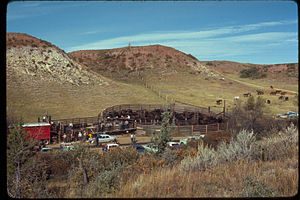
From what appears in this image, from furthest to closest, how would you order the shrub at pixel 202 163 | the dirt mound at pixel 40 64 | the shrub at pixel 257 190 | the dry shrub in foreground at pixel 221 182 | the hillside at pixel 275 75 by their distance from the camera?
the hillside at pixel 275 75 < the dirt mound at pixel 40 64 < the shrub at pixel 202 163 < the dry shrub in foreground at pixel 221 182 < the shrub at pixel 257 190

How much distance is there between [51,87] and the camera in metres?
47.2

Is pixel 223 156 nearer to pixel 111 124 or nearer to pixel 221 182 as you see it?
pixel 221 182

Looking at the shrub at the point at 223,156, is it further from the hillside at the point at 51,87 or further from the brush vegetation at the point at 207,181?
the hillside at the point at 51,87

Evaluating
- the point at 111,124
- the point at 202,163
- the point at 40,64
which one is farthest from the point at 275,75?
the point at 202,163

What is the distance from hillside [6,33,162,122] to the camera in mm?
37844

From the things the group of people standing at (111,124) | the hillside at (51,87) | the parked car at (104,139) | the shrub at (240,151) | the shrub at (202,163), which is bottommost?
the parked car at (104,139)

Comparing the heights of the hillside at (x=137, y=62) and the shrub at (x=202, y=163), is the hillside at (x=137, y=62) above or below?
above

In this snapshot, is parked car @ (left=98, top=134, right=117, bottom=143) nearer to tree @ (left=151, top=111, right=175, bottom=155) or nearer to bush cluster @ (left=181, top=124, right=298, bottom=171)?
tree @ (left=151, top=111, right=175, bottom=155)

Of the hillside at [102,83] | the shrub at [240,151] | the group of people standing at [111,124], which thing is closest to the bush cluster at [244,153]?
the shrub at [240,151]

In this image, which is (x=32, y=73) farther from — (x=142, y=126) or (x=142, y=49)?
(x=142, y=49)

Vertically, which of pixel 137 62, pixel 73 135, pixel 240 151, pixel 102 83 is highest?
pixel 137 62

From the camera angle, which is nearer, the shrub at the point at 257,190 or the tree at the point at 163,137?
the shrub at the point at 257,190

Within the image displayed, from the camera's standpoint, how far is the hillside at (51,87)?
3784 cm

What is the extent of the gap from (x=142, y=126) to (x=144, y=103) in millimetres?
17246
